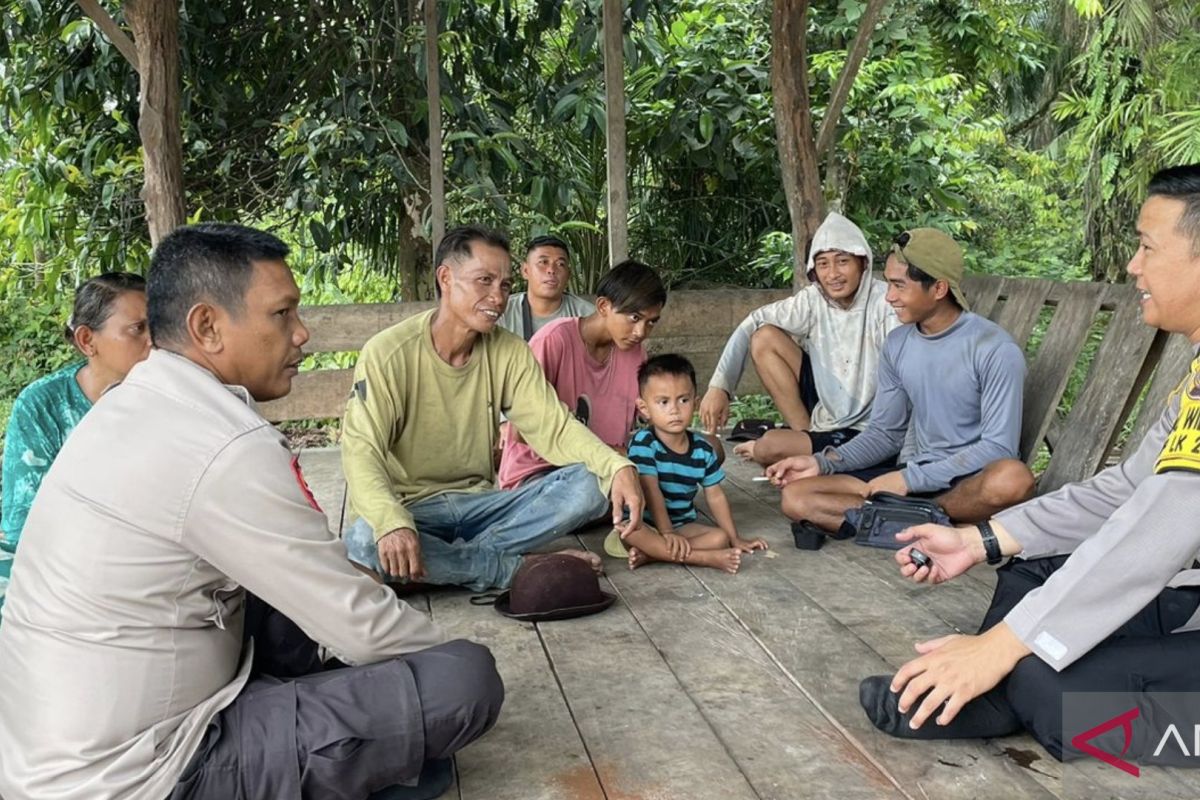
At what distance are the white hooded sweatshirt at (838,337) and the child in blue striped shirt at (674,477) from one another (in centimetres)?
79

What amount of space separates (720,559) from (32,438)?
78.3 inches

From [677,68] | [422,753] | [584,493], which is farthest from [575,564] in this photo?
[677,68]

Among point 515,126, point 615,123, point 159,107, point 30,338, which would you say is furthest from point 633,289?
point 30,338

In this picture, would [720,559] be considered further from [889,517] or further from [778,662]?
[778,662]

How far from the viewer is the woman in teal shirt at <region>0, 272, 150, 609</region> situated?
2.75 m

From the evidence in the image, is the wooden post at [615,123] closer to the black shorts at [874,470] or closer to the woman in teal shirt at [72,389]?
the black shorts at [874,470]

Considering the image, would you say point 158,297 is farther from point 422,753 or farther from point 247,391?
point 422,753

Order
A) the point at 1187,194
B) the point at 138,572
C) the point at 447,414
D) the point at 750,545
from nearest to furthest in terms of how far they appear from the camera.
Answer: the point at 138,572 → the point at 1187,194 → the point at 447,414 → the point at 750,545

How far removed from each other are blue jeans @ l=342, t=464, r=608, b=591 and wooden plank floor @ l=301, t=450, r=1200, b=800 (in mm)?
123

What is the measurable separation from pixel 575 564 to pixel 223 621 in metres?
1.41

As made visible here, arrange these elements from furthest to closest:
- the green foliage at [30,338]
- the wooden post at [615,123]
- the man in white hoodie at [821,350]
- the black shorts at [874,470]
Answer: the green foliage at [30,338] → the wooden post at [615,123] → the man in white hoodie at [821,350] → the black shorts at [874,470]

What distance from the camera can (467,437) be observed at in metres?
3.56

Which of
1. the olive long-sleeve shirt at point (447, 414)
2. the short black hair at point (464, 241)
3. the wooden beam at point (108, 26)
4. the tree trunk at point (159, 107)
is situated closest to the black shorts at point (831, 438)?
the olive long-sleeve shirt at point (447, 414)

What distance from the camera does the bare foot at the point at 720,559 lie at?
11.7ft
